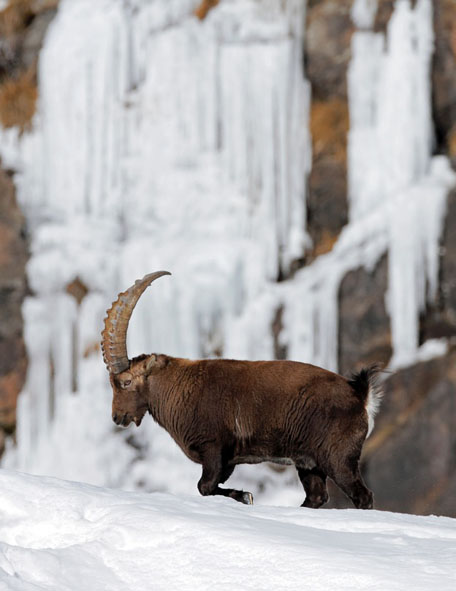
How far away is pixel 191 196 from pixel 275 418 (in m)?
9.14

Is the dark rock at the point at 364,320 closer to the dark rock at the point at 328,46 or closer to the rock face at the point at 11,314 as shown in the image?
the dark rock at the point at 328,46

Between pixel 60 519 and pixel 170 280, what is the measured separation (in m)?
10.2

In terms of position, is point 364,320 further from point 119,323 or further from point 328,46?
point 119,323

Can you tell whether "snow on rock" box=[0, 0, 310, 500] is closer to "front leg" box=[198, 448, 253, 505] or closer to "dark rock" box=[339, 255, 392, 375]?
"dark rock" box=[339, 255, 392, 375]

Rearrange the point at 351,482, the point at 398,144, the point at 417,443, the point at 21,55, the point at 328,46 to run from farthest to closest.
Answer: the point at 21,55, the point at 328,46, the point at 398,144, the point at 417,443, the point at 351,482

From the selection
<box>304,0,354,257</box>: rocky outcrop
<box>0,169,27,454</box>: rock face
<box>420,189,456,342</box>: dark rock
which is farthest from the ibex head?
<box>0,169,27,454</box>: rock face

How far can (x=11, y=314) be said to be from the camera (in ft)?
47.2

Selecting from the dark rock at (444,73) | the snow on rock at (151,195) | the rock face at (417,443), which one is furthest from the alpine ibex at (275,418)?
the dark rock at (444,73)

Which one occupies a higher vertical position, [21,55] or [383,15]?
[383,15]

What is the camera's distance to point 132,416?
5957 mm

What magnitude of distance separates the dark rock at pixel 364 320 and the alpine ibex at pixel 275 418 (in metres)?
7.10

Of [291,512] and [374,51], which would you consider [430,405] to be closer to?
[374,51]

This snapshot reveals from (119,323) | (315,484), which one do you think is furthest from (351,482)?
(119,323)

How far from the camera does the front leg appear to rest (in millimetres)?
5352
